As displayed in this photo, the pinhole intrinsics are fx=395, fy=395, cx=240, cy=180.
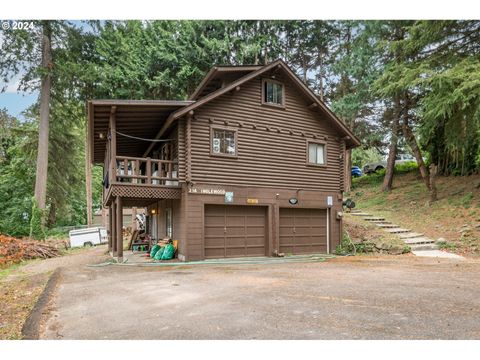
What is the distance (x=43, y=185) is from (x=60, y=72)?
257 inches

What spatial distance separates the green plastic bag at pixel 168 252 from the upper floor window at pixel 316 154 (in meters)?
6.62

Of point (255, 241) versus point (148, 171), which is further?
point (255, 241)

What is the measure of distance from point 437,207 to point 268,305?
637 inches

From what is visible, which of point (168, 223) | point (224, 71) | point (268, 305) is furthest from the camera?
point (168, 223)

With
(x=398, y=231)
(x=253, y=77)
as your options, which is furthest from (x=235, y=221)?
(x=398, y=231)

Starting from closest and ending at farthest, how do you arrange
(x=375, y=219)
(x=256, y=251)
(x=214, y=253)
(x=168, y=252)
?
(x=214, y=253) → (x=168, y=252) → (x=256, y=251) → (x=375, y=219)

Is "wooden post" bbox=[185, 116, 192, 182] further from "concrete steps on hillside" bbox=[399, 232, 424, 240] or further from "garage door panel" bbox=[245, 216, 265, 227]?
"concrete steps on hillside" bbox=[399, 232, 424, 240]

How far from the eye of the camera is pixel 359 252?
53.6ft

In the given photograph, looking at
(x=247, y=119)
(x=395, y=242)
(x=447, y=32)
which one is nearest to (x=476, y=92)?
(x=447, y=32)

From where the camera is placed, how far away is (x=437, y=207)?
1945 centimetres

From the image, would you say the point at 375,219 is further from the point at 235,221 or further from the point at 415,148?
the point at 235,221

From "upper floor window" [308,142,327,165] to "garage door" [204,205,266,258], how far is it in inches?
128

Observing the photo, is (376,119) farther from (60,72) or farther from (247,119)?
(60,72)

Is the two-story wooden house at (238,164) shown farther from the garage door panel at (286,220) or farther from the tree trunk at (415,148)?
the tree trunk at (415,148)
